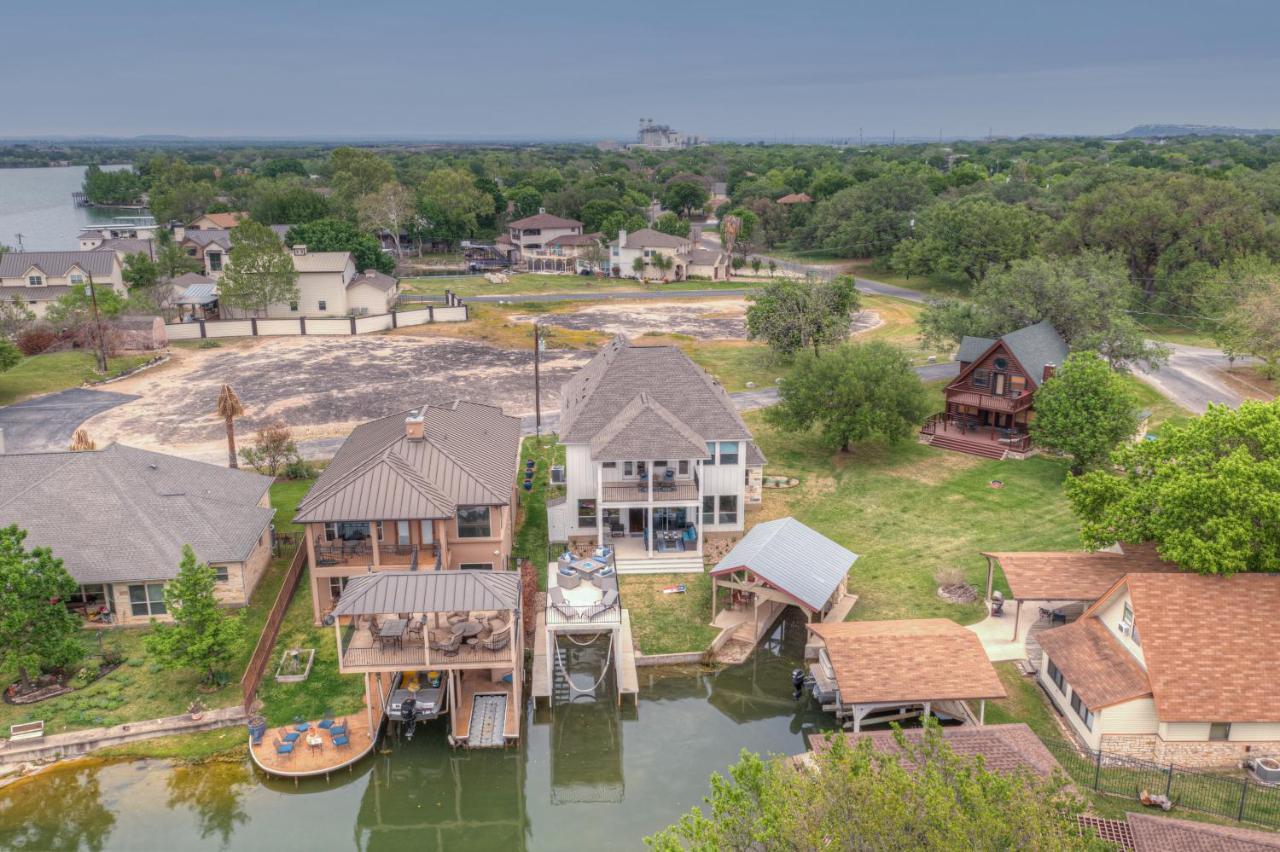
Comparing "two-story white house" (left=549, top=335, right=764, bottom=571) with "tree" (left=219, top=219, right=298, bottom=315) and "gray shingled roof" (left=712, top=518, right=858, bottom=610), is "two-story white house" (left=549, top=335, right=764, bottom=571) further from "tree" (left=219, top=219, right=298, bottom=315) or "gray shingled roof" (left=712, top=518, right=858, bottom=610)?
"tree" (left=219, top=219, right=298, bottom=315)

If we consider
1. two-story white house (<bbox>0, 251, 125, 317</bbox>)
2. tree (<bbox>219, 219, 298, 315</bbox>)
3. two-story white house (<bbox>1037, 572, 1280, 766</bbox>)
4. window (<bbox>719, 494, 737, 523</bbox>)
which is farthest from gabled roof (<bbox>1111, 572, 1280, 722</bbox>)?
two-story white house (<bbox>0, 251, 125, 317</bbox>)

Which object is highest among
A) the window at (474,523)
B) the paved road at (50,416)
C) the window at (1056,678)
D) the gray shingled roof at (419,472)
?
the gray shingled roof at (419,472)

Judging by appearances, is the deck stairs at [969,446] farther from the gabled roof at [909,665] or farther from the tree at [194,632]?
the tree at [194,632]

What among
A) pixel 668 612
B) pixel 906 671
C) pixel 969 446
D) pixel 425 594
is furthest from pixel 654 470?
pixel 969 446

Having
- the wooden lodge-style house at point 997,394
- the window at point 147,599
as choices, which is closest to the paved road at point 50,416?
the window at point 147,599

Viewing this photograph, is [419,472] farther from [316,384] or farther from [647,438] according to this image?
[316,384]
